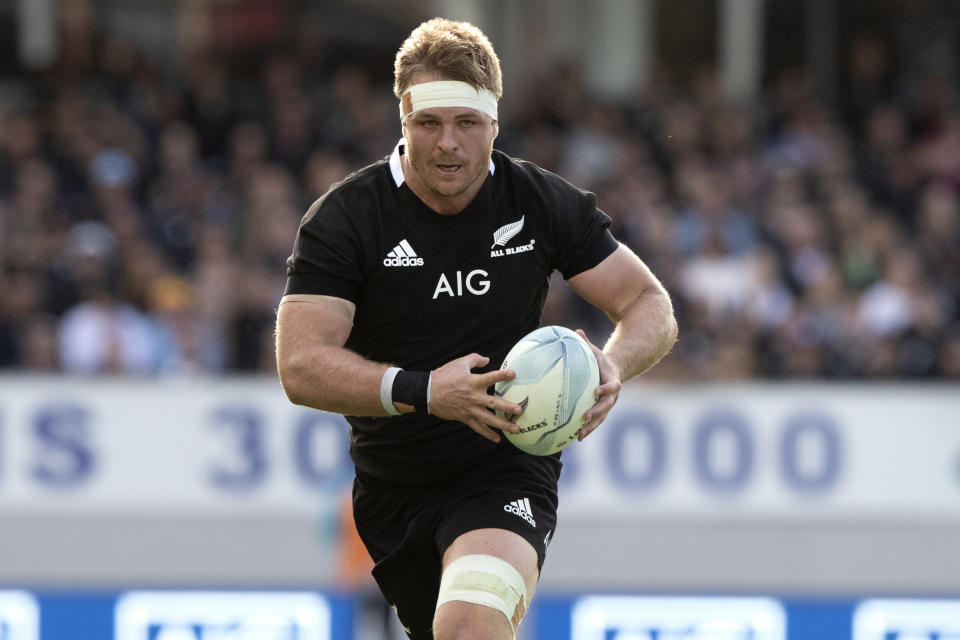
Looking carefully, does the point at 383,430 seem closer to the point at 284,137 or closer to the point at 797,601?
the point at 797,601

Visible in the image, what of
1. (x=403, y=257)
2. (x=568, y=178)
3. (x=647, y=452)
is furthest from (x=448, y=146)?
(x=568, y=178)

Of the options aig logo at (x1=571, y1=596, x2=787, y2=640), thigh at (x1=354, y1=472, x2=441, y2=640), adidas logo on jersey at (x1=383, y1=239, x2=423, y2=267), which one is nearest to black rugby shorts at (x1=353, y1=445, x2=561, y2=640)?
thigh at (x1=354, y1=472, x2=441, y2=640)

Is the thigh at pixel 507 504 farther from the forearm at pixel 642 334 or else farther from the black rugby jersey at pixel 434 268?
the forearm at pixel 642 334

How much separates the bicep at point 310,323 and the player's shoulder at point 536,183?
79cm

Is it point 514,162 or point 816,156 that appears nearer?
point 514,162

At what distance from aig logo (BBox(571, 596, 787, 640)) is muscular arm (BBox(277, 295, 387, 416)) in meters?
3.98

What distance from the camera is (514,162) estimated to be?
548cm

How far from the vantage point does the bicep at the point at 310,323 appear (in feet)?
16.2

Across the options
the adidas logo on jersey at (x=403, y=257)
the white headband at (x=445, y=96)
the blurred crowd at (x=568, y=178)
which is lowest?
the adidas logo on jersey at (x=403, y=257)

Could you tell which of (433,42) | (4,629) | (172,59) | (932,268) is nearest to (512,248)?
(433,42)

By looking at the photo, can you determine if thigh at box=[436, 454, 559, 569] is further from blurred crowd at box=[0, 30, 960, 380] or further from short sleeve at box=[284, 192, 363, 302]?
blurred crowd at box=[0, 30, 960, 380]

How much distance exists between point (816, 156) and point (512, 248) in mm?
9307

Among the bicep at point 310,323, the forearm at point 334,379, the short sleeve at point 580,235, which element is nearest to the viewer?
the forearm at point 334,379

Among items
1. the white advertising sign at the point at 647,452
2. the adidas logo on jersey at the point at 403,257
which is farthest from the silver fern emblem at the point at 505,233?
the white advertising sign at the point at 647,452
